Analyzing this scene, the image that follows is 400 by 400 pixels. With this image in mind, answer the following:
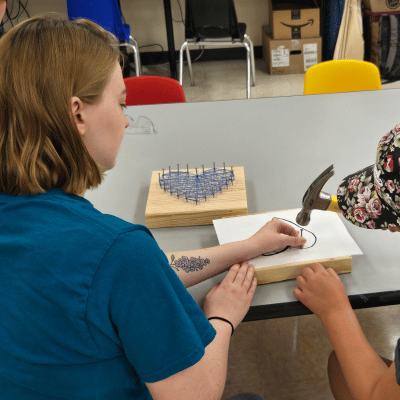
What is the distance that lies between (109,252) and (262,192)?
0.79m

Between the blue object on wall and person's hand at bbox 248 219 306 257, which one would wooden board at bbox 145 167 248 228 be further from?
the blue object on wall

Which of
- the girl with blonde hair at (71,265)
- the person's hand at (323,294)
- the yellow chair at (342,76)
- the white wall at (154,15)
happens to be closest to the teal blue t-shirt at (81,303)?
the girl with blonde hair at (71,265)

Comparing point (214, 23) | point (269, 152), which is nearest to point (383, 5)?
point (214, 23)

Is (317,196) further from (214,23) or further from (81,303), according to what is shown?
(214,23)

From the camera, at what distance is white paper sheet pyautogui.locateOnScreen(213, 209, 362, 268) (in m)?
1.02

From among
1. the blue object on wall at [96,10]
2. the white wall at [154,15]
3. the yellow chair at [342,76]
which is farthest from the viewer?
the white wall at [154,15]

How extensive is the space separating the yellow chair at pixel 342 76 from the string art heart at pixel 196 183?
3.10ft

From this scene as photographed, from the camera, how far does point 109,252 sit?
0.61 meters

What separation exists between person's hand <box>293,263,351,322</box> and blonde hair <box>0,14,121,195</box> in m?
0.53

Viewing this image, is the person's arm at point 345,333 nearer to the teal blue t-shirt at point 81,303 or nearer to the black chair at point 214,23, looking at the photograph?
the teal blue t-shirt at point 81,303

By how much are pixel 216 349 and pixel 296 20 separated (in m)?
3.79

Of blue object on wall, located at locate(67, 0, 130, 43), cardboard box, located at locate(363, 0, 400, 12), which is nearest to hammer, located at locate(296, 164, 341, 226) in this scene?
blue object on wall, located at locate(67, 0, 130, 43)

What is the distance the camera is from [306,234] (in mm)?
1102

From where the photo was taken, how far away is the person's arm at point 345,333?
0.83 meters
